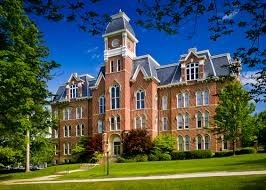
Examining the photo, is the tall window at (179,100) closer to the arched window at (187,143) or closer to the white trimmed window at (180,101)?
the white trimmed window at (180,101)

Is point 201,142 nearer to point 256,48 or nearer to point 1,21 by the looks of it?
point 1,21

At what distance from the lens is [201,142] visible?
5441cm

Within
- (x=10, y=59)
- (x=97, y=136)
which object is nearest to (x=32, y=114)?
(x=10, y=59)

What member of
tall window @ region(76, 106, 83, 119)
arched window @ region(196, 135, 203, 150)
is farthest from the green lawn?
tall window @ region(76, 106, 83, 119)

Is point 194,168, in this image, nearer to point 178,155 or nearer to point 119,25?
point 178,155

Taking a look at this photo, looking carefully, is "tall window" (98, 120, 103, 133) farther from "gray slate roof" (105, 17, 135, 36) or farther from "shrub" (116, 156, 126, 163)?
"gray slate roof" (105, 17, 135, 36)

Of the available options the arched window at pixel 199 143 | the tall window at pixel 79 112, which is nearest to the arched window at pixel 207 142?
the arched window at pixel 199 143

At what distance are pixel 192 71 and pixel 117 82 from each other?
9.80m

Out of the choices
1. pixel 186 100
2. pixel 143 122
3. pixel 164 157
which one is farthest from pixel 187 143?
pixel 143 122

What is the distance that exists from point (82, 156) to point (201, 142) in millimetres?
16242

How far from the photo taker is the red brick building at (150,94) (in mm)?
54969

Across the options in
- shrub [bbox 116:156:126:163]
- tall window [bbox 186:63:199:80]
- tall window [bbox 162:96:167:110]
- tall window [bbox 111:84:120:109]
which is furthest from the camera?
tall window [bbox 111:84:120:109]

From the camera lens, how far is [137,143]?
175 feet

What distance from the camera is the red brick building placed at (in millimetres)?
54969
